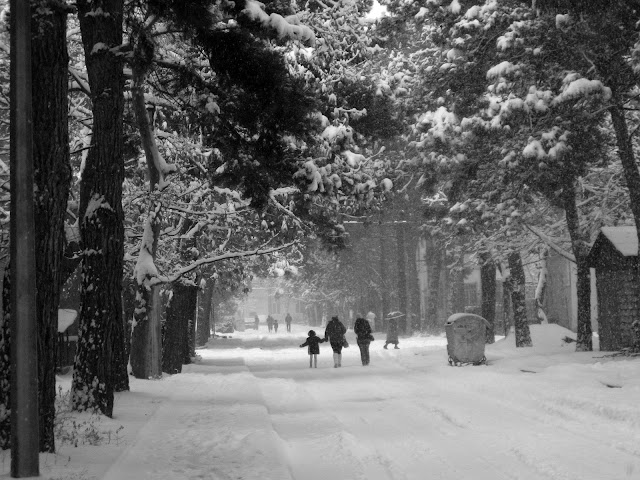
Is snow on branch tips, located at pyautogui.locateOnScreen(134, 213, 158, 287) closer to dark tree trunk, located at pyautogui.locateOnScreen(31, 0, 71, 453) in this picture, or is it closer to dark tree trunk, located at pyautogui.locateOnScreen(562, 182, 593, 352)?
dark tree trunk, located at pyautogui.locateOnScreen(31, 0, 71, 453)

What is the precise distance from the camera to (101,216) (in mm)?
12141

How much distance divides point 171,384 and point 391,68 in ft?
39.0

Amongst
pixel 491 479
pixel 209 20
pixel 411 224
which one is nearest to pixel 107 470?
pixel 491 479

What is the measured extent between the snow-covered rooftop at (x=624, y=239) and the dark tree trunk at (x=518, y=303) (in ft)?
19.2

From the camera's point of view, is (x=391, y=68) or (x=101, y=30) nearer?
(x=101, y=30)

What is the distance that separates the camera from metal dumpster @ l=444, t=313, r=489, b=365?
955 inches

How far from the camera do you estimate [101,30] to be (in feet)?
38.7

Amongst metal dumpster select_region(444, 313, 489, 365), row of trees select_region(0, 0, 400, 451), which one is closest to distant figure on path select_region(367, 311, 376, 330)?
metal dumpster select_region(444, 313, 489, 365)

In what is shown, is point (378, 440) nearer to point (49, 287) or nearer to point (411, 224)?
point (49, 287)

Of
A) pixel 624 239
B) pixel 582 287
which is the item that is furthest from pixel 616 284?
pixel 624 239

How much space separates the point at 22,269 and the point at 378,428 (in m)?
6.90

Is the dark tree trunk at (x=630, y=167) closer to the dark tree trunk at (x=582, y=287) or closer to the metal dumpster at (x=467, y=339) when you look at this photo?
the dark tree trunk at (x=582, y=287)

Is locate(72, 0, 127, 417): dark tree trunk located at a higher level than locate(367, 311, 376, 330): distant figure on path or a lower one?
higher

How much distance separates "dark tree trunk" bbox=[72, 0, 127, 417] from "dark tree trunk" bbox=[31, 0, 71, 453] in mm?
2975
